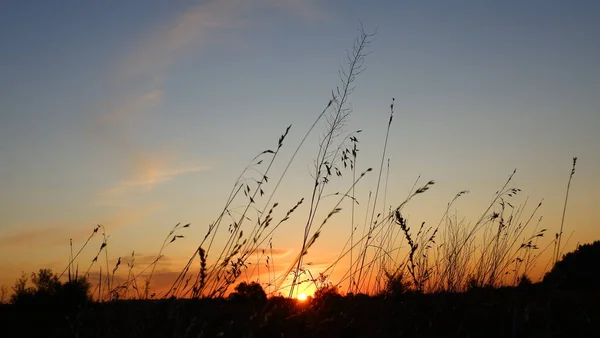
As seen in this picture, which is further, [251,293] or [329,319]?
[251,293]

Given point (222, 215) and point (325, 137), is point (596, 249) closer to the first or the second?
point (325, 137)

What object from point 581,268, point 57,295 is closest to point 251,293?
point 57,295

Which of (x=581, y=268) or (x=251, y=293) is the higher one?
(x=581, y=268)

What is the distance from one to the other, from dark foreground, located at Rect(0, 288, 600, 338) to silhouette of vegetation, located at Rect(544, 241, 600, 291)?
3155 millimetres

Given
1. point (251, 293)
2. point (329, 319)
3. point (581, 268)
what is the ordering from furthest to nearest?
point (581, 268)
point (251, 293)
point (329, 319)

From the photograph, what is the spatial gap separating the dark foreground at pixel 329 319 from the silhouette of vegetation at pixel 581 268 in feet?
10.4

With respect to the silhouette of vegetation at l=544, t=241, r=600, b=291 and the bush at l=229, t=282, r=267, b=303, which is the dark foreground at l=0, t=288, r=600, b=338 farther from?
the silhouette of vegetation at l=544, t=241, r=600, b=291

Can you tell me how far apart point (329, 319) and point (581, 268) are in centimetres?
587

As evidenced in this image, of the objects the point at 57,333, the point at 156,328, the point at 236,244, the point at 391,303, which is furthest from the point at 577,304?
the point at 57,333

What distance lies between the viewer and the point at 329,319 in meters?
2.71

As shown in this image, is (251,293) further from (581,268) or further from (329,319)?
(581,268)

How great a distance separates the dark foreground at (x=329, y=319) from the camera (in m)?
2.85

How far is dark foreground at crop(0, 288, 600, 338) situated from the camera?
2.85 m

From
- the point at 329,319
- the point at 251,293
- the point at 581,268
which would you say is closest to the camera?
the point at 329,319
